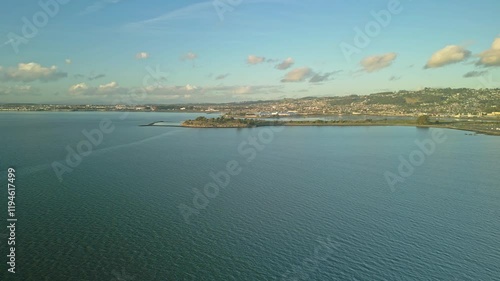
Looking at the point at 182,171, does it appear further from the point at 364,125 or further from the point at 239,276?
the point at 364,125

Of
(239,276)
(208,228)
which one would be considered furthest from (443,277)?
(208,228)

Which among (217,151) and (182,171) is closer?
(182,171)

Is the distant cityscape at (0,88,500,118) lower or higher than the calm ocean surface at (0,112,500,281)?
higher

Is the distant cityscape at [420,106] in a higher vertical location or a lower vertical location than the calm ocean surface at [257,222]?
higher

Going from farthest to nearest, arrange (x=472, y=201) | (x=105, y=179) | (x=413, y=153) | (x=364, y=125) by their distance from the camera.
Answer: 1. (x=364, y=125)
2. (x=413, y=153)
3. (x=105, y=179)
4. (x=472, y=201)

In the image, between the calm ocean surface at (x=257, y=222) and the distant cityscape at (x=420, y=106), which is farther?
the distant cityscape at (x=420, y=106)

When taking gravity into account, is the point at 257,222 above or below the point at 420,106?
below

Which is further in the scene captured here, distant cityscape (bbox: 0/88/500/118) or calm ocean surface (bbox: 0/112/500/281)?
distant cityscape (bbox: 0/88/500/118)

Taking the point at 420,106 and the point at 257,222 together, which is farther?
the point at 420,106
